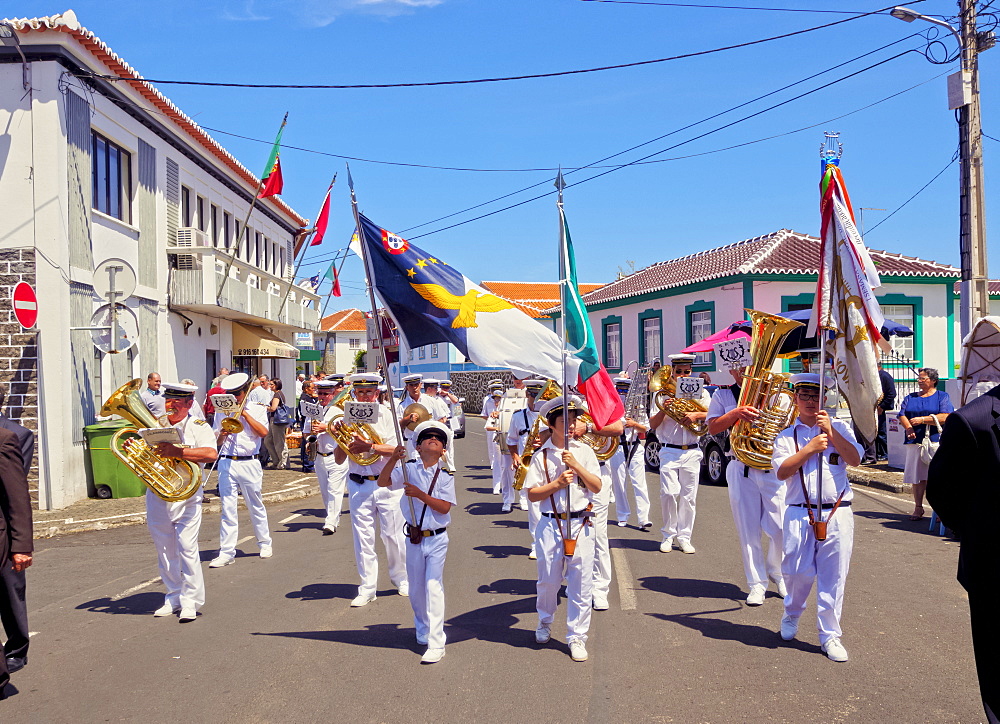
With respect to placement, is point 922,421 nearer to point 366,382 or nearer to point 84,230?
point 366,382

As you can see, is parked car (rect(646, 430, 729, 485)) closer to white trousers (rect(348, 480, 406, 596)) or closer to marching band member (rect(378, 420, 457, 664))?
white trousers (rect(348, 480, 406, 596))

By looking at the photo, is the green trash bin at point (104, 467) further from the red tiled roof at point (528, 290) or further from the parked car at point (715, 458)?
the red tiled roof at point (528, 290)

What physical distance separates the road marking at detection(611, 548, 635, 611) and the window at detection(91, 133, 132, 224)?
38.7 feet

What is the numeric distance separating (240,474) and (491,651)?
4429 millimetres

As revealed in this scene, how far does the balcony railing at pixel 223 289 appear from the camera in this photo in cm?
1902

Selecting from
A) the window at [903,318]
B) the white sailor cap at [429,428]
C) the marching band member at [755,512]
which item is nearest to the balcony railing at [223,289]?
the white sailor cap at [429,428]

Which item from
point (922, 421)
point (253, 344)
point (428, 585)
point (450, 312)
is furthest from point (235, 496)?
point (253, 344)

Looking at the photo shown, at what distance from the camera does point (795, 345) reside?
664 inches

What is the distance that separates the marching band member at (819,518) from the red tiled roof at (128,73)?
42.1ft

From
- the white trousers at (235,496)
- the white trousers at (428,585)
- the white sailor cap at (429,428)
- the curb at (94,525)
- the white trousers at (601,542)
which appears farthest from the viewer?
the curb at (94,525)

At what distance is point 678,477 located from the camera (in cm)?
877

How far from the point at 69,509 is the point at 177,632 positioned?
7.45 meters

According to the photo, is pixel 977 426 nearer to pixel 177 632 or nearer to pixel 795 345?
pixel 177 632

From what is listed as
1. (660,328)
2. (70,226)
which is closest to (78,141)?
(70,226)
